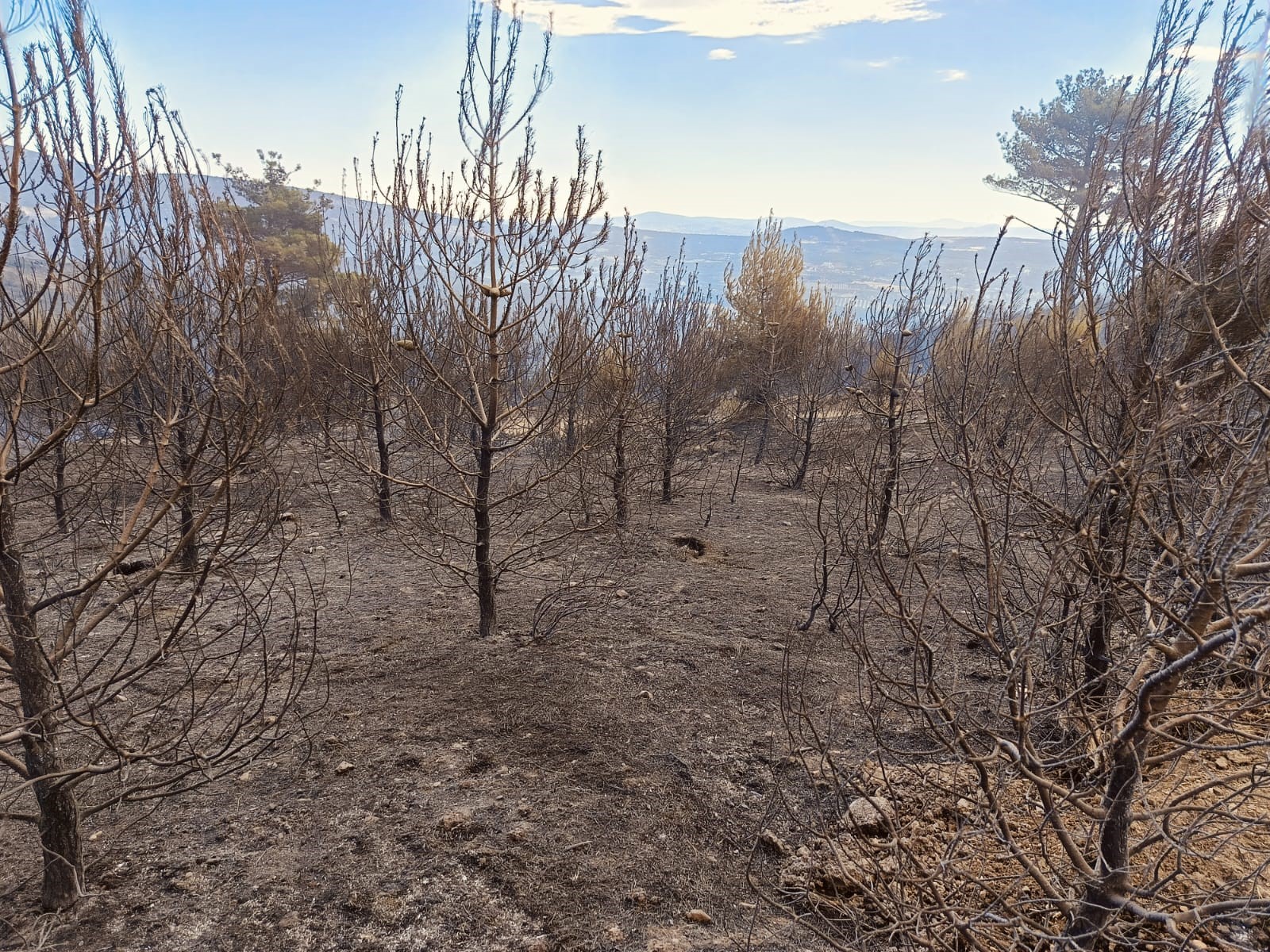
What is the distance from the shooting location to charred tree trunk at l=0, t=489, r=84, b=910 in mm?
2133

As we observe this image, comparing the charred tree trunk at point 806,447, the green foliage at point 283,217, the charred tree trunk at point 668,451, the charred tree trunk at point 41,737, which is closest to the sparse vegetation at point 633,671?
the charred tree trunk at point 41,737

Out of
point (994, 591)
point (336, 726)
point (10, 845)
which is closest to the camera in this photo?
→ point (994, 591)

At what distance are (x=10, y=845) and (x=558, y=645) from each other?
9.88 feet

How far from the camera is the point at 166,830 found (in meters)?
3.08

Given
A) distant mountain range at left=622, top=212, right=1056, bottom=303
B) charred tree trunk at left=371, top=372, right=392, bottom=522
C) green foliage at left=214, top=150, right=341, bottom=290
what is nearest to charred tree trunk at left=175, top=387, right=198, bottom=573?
charred tree trunk at left=371, top=372, right=392, bottom=522

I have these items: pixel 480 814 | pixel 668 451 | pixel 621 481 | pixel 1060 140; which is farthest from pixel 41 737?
pixel 1060 140

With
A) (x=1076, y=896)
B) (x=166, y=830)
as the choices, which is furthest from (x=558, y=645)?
(x=1076, y=896)

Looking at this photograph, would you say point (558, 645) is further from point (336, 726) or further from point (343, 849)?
point (343, 849)

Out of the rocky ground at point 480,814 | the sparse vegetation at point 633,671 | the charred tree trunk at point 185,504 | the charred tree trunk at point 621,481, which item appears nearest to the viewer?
the sparse vegetation at point 633,671

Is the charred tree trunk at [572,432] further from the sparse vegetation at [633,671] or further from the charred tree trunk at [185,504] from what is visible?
the charred tree trunk at [185,504]

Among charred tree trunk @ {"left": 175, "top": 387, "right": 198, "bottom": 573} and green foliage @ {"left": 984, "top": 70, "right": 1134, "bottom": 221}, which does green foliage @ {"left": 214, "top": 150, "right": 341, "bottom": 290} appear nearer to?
charred tree trunk @ {"left": 175, "top": 387, "right": 198, "bottom": 573}

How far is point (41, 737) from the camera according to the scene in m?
2.27

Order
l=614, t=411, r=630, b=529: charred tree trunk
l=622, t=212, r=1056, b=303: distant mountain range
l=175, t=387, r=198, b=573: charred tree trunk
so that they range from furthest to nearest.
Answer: l=622, t=212, r=1056, b=303: distant mountain range → l=614, t=411, r=630, b=529: charred tree trunk → l=175, t=387, r=198, b=573: charred tree trunk

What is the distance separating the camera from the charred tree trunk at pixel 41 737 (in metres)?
2.13
